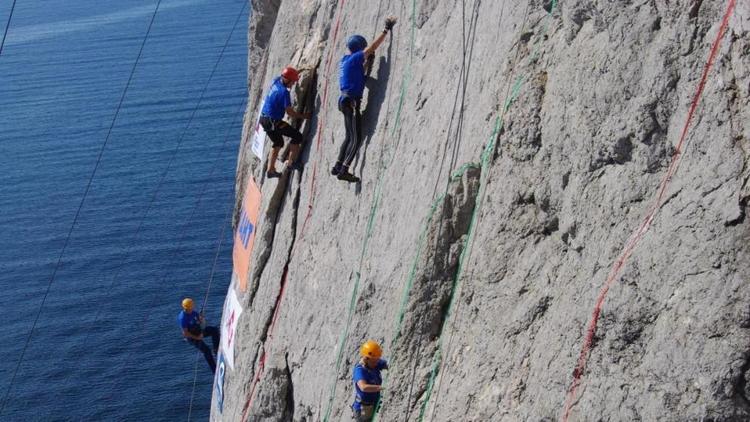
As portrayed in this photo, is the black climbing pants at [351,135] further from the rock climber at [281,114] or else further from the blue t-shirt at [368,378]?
the blue t-shirt at [368,378]

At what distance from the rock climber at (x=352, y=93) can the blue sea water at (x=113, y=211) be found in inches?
489

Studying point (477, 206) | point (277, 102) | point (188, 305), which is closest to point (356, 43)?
point (277, 102)

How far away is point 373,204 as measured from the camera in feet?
34.7

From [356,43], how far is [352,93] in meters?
0.57

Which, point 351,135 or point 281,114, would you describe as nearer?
point 351,135

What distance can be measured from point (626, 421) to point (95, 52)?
4799 centimetres

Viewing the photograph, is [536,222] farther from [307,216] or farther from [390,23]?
[307,216]

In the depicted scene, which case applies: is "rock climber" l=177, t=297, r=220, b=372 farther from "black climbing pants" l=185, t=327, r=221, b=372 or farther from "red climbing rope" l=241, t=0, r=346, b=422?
"red climbing rope" l=241, t=0, r=346, b=422

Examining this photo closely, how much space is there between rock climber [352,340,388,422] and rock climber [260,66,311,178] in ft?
13.9

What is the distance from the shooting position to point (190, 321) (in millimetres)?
17422

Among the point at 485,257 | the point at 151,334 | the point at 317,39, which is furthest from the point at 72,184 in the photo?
the point at 485,257

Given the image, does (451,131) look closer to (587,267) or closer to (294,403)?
(587,267)

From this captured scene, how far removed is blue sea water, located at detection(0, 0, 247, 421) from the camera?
77.3 feet

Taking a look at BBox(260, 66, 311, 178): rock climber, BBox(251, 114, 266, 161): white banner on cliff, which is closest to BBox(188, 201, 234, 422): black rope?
BBox(251, 114, 266, 161): white banner on cliff
